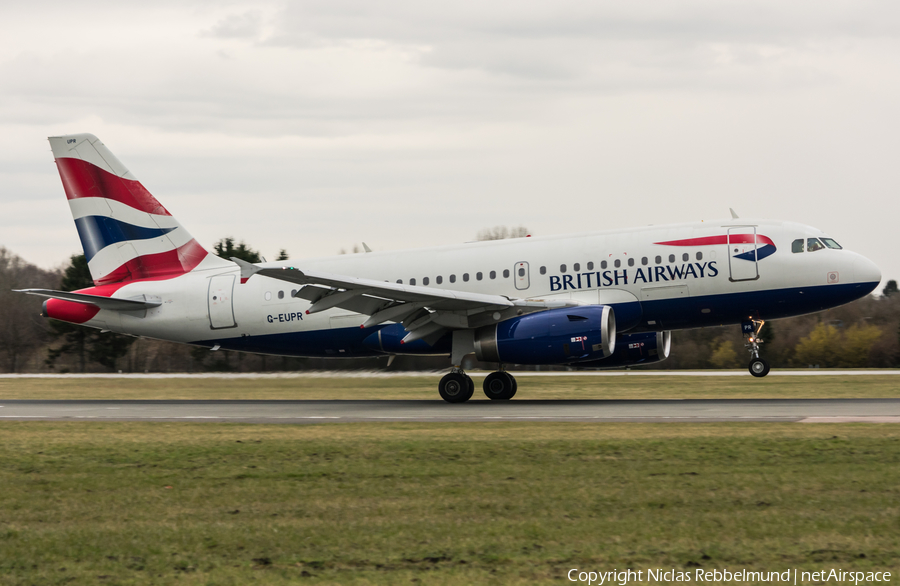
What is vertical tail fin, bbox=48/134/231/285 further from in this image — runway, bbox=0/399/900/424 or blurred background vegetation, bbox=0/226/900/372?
blurred background vegetation, bbox=0/226/900/372

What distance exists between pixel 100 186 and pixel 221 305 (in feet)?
18.4

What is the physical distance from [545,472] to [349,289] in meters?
12.7

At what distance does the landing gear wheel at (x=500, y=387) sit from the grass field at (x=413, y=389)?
48.9 inches

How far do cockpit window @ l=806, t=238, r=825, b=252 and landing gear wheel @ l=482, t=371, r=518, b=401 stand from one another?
28.4 ft

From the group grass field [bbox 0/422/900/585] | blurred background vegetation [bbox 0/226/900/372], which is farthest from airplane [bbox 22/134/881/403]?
blurred background vegetation [bbox 0/226/900/372]

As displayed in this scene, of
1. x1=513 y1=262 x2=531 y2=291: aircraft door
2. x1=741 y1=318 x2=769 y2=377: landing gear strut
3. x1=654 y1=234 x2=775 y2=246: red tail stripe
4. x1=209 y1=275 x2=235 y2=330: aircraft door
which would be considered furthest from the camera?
Answer: x1=209 y1=275 x2=235 y2=330: aircraft door

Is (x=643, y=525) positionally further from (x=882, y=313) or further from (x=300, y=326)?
(x=882, y=313)

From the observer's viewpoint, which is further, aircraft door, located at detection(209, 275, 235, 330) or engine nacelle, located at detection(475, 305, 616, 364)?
aircraft door, located at detection(209, 275, 235, 330)

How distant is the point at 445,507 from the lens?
956cm

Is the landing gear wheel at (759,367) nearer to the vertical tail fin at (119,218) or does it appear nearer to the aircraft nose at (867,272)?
the aircraft nose at (867,272)

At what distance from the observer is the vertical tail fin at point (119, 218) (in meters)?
29.2

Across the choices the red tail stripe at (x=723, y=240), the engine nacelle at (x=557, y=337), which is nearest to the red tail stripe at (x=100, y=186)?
the engine nacelle at (x=557, y=337)

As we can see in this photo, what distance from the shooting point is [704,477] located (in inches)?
428

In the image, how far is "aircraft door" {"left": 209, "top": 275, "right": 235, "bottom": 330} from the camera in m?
28.2
